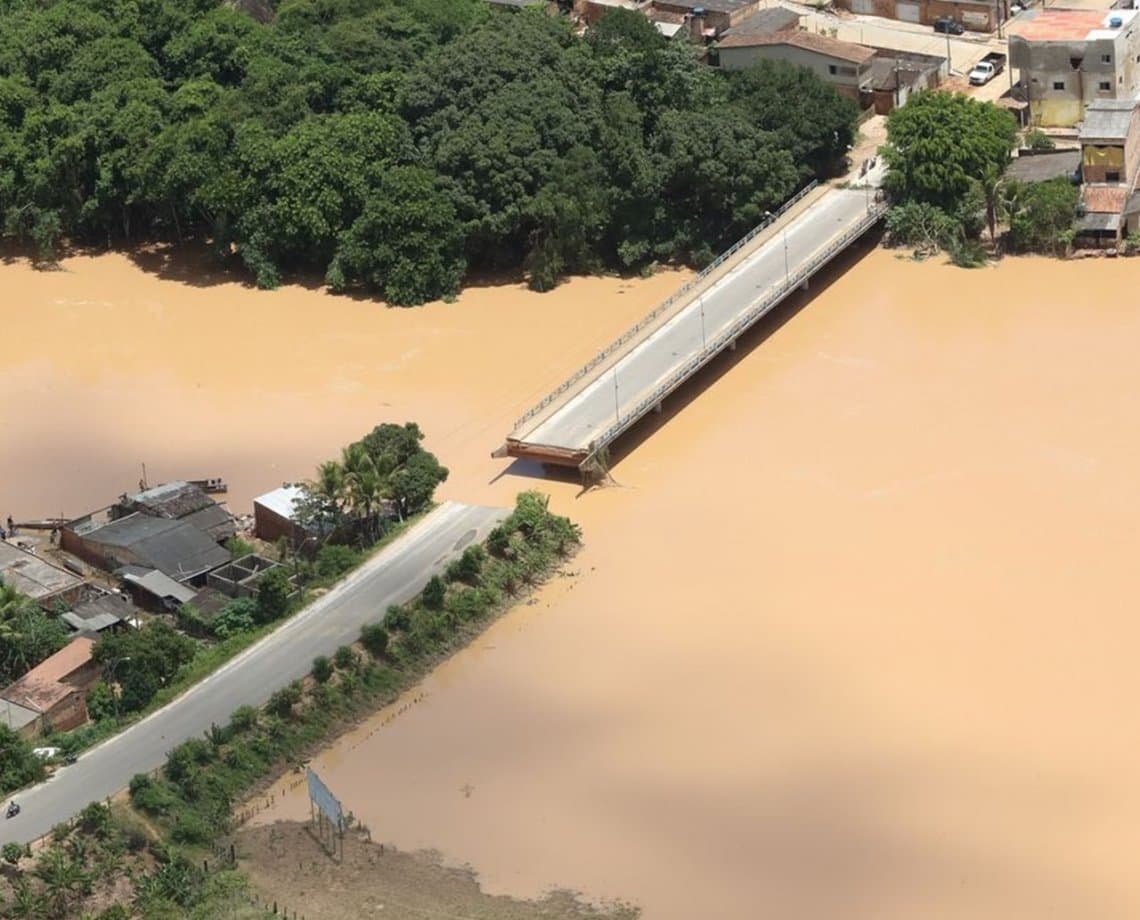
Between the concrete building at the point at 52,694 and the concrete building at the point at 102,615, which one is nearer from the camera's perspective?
the concrete building at the point at 52,694

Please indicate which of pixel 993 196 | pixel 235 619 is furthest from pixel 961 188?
pixel 235 619

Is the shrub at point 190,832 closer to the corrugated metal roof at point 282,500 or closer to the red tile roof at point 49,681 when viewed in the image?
the red tile roof at point 49,681

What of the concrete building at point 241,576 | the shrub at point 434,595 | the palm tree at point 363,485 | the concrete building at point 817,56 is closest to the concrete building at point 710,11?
the concrete building at point 817,56

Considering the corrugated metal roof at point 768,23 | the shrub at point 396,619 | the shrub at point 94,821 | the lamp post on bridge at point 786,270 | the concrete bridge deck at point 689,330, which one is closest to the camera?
the shrub at point 94,821

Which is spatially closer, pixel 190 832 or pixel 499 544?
pixel 190 832

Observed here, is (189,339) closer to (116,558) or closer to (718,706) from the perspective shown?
(116,558)

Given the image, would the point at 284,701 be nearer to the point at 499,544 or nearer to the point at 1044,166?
the point at 499,544
